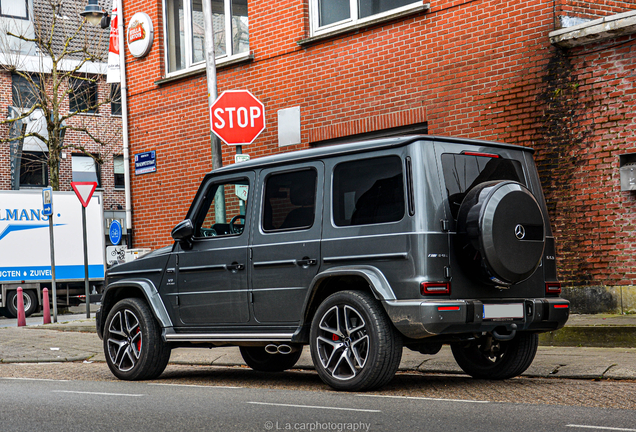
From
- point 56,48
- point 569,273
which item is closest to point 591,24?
point 569,273

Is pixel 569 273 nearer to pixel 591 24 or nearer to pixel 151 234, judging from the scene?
pixel 591 24

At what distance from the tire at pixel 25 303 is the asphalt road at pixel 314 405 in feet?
52.3

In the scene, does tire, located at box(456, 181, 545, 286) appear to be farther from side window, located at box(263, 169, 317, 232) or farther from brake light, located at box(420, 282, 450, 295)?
side window, located at box(263, 169, 317, 232)

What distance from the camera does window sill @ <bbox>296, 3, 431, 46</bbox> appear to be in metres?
12.4

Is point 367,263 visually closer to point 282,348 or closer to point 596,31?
point 282,348

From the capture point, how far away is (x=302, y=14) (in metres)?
14.0

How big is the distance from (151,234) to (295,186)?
968 cm

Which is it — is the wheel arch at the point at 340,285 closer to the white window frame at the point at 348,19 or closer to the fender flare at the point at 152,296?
the fender flare at the point at 152,296

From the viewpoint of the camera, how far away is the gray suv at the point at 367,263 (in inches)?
262

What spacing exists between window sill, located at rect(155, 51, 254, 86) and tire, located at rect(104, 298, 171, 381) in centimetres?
704

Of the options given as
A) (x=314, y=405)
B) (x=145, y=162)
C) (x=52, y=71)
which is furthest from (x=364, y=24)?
(x=52, y=71)

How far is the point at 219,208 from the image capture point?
8.50 meters

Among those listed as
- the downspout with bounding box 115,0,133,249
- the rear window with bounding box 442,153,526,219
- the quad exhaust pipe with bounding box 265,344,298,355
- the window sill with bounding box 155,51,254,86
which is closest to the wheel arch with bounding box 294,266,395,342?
the quad exhaust pipe with bounding box 265,344,298,355

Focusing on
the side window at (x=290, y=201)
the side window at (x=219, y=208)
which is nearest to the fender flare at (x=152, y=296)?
the side window at (x=219, y=208)
